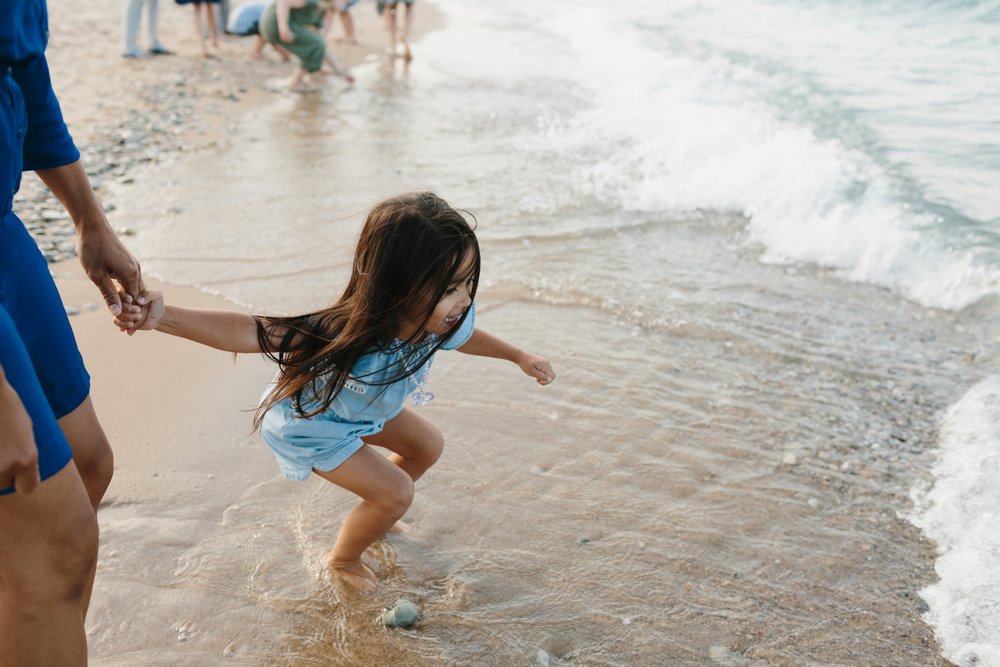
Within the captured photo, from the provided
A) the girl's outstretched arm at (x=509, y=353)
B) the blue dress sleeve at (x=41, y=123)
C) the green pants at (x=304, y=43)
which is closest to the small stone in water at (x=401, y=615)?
the girl's outstretched arm at (x=509, y=353)

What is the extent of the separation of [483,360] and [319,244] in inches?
68.1

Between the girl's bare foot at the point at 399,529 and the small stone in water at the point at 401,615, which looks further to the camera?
the girl's bare foot at the point at 399,529

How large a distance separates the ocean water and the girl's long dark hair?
765mm

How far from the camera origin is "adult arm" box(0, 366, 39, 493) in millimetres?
1433

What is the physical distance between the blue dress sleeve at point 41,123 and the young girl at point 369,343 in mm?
446

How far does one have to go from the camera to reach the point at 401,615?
268 centimetres

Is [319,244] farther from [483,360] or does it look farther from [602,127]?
[602,127]

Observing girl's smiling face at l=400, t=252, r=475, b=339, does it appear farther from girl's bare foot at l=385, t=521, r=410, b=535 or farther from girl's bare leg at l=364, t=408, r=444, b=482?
girl's bare foot at l=385, t=521, r=410, b=535

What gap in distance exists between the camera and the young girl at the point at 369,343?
2406 millimetres

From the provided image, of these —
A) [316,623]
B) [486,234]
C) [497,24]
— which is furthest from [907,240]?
[497,24]

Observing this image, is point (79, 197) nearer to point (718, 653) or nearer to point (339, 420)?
point (339, 420)

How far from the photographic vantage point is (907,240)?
577 cm

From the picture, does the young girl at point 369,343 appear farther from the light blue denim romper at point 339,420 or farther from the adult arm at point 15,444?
the adult arm at point 15,444

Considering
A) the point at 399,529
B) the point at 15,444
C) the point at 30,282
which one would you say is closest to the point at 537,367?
the point at 399,529
